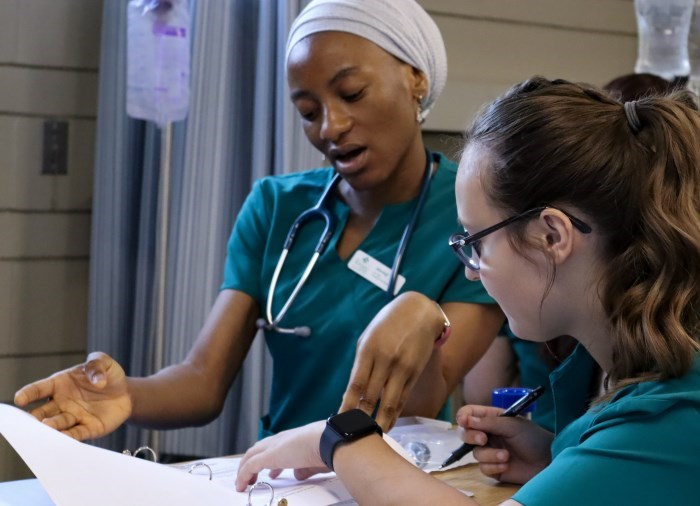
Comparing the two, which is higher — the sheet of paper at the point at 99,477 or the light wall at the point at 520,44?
the light wall at the point at 520,44

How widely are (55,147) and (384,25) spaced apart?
1387 mm

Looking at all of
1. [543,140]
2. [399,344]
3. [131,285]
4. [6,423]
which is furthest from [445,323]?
[131,285]

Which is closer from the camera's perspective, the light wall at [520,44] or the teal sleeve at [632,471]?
the teal sleeve at [632,471]

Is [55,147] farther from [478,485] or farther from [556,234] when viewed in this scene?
[556,234]

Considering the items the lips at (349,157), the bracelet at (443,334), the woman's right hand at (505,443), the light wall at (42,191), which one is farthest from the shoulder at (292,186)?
the light wall at (42,191)

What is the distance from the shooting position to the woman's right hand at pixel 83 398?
1.44 metres

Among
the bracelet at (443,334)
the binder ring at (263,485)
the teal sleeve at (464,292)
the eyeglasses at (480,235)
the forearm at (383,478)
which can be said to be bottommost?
the binder ring at (263,485)

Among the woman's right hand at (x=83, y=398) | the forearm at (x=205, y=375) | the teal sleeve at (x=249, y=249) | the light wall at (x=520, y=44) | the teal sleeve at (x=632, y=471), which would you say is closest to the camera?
the teal sleeve at (x=632, y=471)

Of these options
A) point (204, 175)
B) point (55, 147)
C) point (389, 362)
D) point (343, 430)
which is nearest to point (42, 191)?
point (55, 147)

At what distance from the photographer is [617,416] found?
1036mm

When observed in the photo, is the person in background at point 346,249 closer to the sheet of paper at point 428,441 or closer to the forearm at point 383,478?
the sheet of paper at point 428,441

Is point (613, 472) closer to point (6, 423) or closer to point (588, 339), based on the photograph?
point (588, 339)

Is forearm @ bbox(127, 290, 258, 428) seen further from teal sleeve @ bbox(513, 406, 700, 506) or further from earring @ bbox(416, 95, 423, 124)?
teal sleeve @ bbox(513, 406, 700, 506)

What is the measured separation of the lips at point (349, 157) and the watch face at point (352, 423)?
2.39 ft
